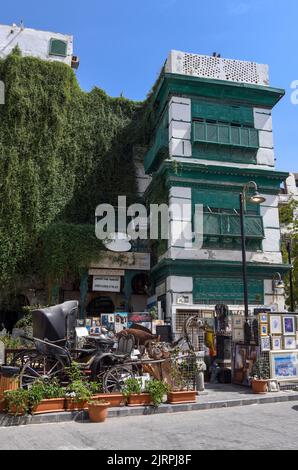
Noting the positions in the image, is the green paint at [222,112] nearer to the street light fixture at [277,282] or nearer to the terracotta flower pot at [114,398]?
the street light fixture at [277,282]

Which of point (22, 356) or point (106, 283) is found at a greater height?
point (106, 283)

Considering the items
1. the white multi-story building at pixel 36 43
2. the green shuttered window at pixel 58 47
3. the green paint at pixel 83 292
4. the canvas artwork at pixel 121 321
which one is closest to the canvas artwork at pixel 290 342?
the canvas artwork at pixel 121 321

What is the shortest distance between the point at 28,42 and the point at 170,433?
86.7ft

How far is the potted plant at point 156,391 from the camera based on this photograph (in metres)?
10.5

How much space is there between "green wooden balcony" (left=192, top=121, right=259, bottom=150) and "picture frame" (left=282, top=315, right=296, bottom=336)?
33.8 ft

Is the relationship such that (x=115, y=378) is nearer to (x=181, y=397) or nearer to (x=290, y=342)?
(x=181, y=397)

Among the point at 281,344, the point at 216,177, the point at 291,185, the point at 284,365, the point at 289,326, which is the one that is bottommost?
the point at 284,365

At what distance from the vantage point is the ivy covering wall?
2312 cm

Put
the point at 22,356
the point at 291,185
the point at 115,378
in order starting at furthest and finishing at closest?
the point at 291,185, the point at 22,356, the point at 115,378

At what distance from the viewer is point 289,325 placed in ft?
46.5

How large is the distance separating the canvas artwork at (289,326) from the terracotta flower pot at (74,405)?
6.92m

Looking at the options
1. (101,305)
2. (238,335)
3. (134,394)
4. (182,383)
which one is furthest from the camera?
(101,305)

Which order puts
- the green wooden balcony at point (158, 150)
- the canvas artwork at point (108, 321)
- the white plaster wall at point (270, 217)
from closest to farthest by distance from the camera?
the canvas artwork at point (108, 321) → the white plaster wall at point (270, 217) → the green wooden balcony at point (158, 150)

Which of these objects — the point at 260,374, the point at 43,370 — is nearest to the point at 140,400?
the point at 43,370
